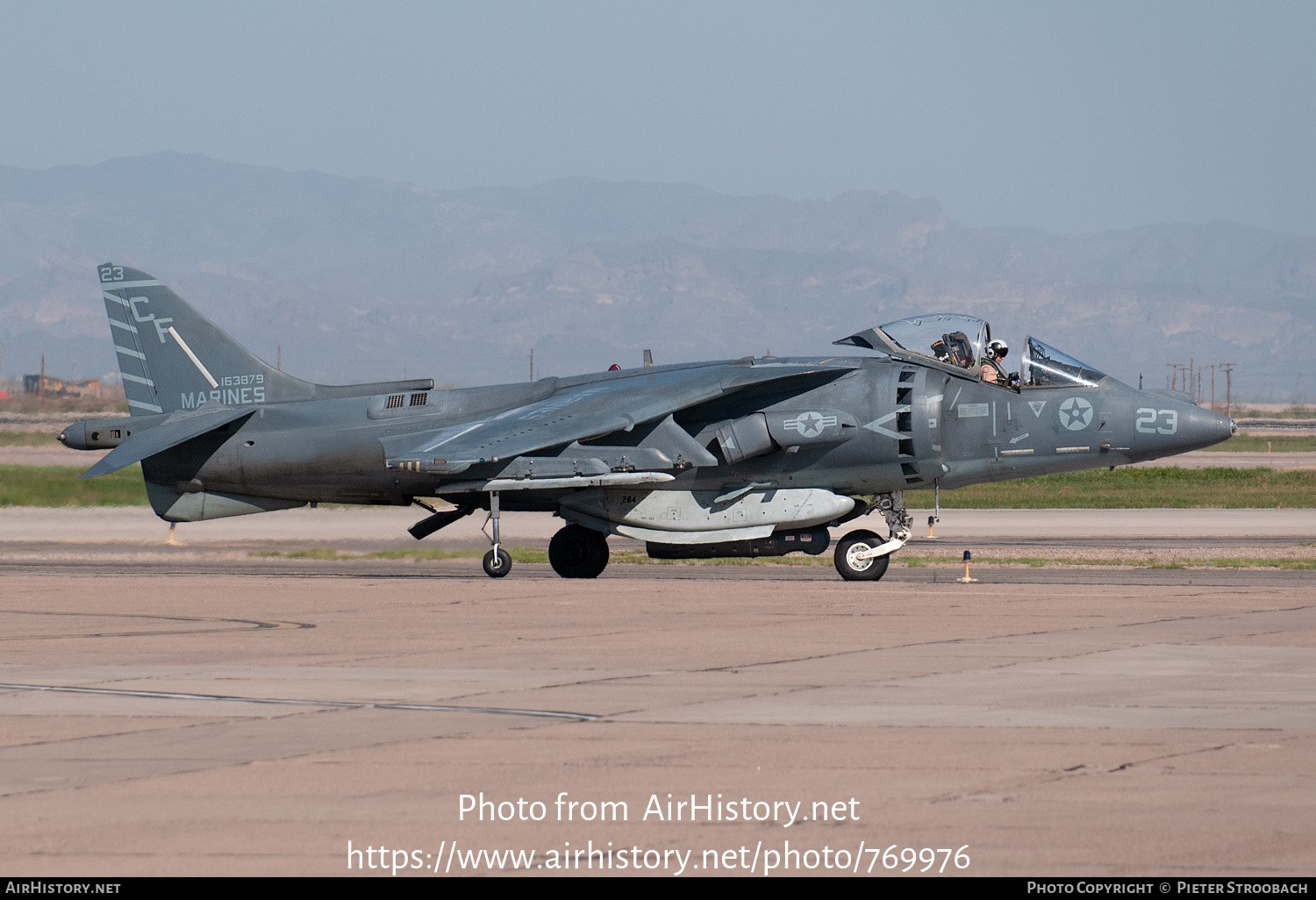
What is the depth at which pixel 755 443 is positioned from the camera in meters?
22.1

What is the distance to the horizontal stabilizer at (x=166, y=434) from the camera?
2259cm

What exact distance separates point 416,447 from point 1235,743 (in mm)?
15316

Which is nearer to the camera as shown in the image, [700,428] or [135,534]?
[700,428]

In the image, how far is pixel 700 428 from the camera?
73.8 ft

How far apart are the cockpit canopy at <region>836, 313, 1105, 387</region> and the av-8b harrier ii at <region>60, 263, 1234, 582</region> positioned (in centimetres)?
3

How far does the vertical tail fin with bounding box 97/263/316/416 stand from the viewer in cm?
2488

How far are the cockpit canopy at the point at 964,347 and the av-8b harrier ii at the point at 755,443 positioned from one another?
26 millimetres

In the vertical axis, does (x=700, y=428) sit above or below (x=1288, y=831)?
above

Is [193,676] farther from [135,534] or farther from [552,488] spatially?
[135,534]

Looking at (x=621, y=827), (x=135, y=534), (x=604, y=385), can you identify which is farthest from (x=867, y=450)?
(x=135, y=534)

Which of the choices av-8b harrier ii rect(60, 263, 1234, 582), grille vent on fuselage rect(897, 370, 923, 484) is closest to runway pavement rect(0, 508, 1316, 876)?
av-8b harrier ii rect(60, 263, 1234, 582)

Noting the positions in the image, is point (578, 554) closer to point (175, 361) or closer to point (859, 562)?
point (859, 562)

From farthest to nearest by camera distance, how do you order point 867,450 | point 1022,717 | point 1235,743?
1. point 867,450
2. point 1022,717
3. point 1235,743

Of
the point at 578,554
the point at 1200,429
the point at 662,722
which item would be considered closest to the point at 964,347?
the point at 1200,429
